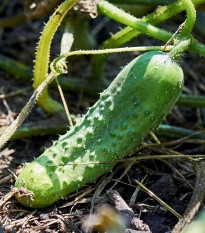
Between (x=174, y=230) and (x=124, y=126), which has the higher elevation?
(x=124, y=126)

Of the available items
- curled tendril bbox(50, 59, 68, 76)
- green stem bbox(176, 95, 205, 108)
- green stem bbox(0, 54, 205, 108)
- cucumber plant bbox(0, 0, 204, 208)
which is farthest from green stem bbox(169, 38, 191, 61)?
green stem bbox(0, 54, 205, 108)

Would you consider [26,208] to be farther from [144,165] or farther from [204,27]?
[204,27]

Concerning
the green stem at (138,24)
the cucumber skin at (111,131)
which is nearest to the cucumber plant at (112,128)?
the cucumber skin at (111,131)

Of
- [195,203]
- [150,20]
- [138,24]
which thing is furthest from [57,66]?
[195,203]

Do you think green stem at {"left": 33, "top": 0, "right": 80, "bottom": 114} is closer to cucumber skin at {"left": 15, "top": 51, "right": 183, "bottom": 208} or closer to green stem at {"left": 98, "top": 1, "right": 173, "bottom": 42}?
green stem at {"left": 98, "top": 1, "right": 173, "bottom": 42}

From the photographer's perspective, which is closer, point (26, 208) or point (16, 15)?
point (26, 208)

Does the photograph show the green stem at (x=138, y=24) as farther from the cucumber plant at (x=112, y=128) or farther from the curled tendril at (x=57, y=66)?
the curled tendril at (x=57, y=66)

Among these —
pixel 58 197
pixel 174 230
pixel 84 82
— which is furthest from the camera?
pixel 84 82

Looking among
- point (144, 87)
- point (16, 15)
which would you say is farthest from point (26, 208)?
point (16, 15)
